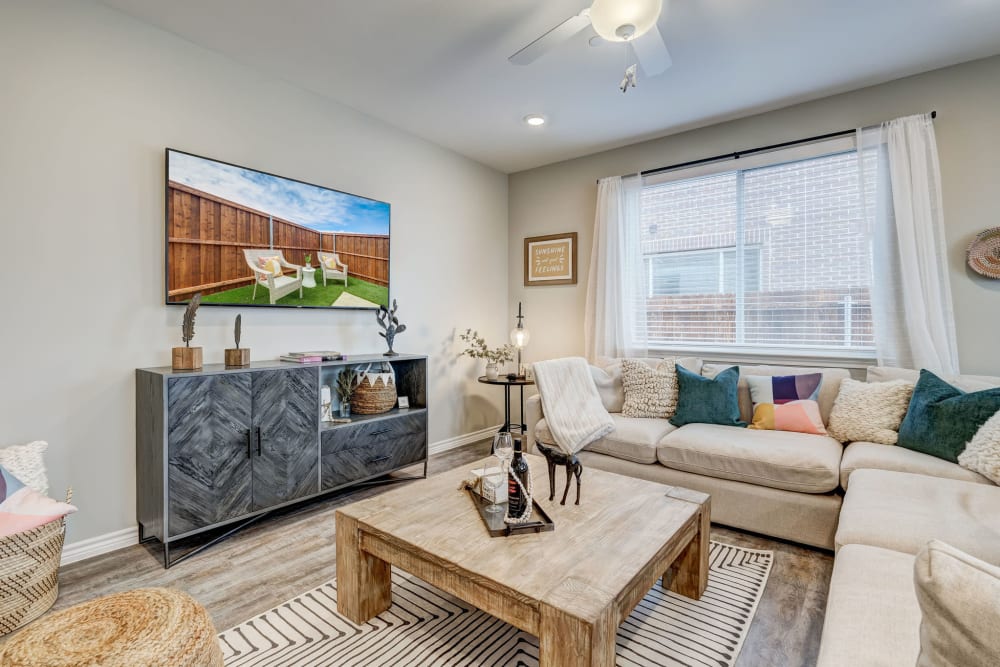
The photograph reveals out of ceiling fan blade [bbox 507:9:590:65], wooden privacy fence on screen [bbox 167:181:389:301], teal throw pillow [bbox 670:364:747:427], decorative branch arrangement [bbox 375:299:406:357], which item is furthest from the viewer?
decorative branch arrangement [bbox 375:299:406:357]

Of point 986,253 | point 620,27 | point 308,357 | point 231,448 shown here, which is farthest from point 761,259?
point 231,448

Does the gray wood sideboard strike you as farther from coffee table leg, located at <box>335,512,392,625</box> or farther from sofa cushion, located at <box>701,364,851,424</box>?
sofa cushion, located at <box>701,364,851,424</box>

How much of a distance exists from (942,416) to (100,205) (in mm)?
4101

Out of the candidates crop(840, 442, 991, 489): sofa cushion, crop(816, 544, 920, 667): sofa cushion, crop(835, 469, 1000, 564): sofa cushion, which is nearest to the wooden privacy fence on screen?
crop(816, 544, 920, 667): sofa cushion

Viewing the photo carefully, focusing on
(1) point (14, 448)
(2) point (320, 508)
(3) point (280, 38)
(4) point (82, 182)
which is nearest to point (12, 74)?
(4) point (82, 182)

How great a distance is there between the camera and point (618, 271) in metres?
3.95

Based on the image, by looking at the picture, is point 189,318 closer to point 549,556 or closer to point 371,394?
point 371,394

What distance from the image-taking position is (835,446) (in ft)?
8.43

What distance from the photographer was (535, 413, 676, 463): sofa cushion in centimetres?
286

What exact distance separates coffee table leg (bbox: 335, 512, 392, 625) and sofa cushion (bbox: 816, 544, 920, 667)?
1.38m

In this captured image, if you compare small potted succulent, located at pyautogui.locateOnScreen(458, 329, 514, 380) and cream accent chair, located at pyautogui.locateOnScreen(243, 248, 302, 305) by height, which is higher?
cream accent chair, located at pyautogui.locateOnScreen(243, 248, 302, 305)

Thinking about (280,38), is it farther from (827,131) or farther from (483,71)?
(827,131)

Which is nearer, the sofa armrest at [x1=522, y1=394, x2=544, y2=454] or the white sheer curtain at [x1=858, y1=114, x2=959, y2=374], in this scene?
the white sheer curtain at [x1=858, y1=114, x2=959, y2=374]

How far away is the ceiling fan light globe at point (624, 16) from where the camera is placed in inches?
66.9
